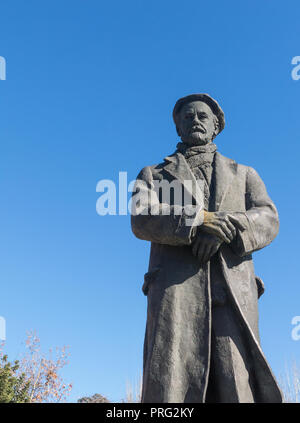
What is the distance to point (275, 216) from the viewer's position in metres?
5.07

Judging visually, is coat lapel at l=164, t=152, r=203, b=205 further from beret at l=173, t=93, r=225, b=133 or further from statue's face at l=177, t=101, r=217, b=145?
beret at l=173, t=93, r=225, b=133

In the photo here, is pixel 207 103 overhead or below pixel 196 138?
overhead

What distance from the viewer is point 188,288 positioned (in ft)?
15.0

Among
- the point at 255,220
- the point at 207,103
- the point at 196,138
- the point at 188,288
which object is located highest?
the point at 207,103

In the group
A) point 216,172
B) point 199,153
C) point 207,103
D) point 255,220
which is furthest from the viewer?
point 207,103

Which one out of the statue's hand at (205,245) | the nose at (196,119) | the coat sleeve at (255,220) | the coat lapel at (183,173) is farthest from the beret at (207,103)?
the statue's hand at (205,245)

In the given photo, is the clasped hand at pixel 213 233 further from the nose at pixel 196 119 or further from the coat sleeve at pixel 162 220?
the nose at pixel 196 119

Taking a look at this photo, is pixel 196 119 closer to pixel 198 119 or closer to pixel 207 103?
pixel 198 119

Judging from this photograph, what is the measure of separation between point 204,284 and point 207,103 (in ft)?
7.41

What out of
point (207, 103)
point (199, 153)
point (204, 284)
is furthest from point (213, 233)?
point (207, 103)

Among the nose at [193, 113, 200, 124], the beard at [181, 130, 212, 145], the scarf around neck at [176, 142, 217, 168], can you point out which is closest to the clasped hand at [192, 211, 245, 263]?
the scarf around neck at [176, 142, 217, 168]

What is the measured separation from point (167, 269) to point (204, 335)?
28.8 inches
